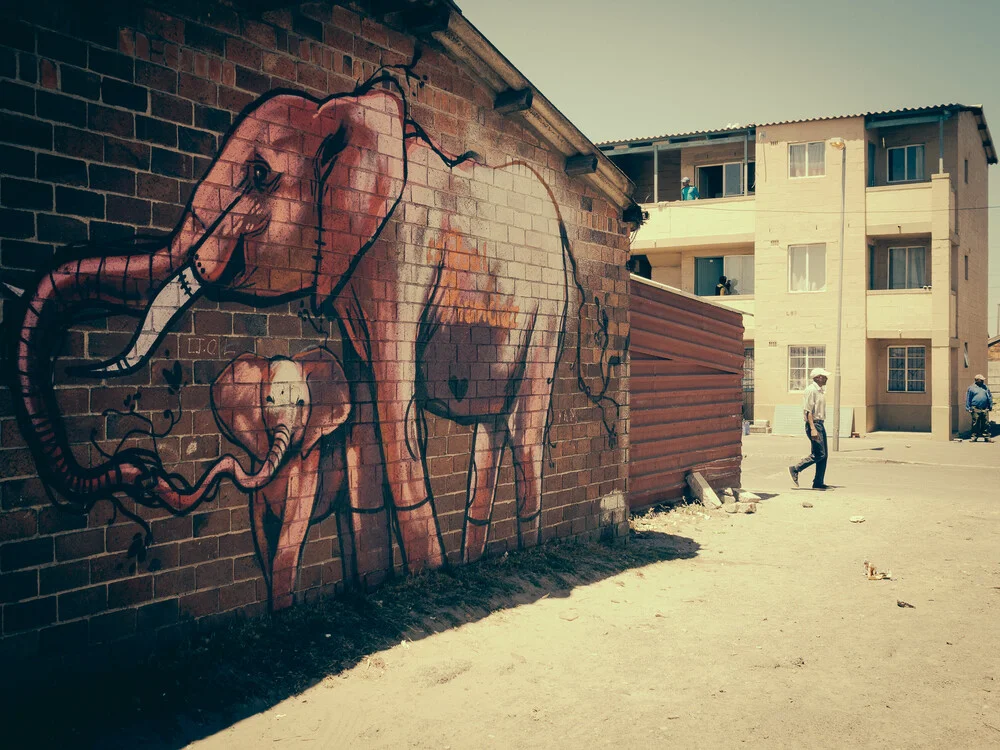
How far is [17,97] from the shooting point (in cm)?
381

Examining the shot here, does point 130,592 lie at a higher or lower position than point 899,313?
lower

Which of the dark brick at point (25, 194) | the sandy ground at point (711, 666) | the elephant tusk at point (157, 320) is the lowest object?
the sandy ground at point (711, 666)

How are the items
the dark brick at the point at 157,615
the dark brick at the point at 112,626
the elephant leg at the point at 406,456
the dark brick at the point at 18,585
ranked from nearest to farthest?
the dark brick at the point at 18,585 → the dark brick at the point at 112,626 → the dark brick at the point at 157,615 → the elephant leg at the point at 406,456

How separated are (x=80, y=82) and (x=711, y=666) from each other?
4860 mm

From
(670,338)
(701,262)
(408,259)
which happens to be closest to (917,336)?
(701,262)

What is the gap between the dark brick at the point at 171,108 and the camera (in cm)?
443

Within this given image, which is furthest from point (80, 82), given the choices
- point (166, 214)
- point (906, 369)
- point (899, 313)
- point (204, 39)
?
point (906, 369)

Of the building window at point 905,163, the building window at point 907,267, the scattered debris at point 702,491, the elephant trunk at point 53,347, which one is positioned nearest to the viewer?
the elephant trunk at point 53,347

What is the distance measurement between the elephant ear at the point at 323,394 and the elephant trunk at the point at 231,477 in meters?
0.20

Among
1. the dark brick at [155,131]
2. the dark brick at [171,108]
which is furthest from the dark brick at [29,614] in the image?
the dark brick at [171,108]

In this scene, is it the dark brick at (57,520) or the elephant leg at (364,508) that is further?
the elephant leg at (364,508)

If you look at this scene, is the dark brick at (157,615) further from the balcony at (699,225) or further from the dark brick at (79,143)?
the balcony at (699,225)

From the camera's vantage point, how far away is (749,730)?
13.8ft

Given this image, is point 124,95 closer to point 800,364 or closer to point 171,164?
point 171,164
